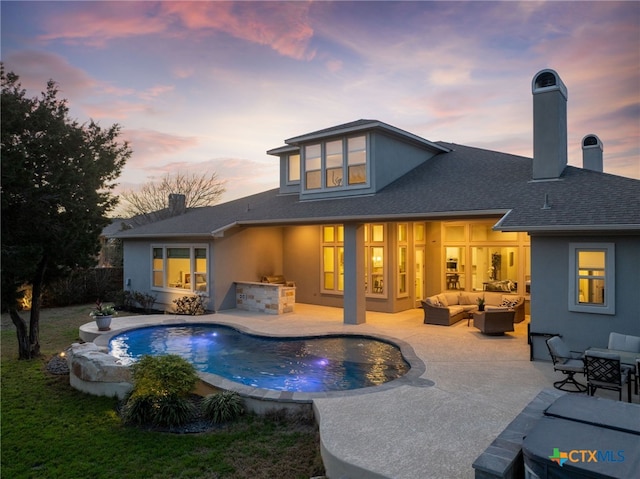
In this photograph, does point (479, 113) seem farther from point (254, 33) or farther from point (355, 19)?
point (254, 33)

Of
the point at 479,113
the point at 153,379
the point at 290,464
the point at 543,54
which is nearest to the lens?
the point at 290,464

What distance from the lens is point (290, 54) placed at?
15.0 m

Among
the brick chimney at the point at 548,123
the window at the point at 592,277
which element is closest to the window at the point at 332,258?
the brick chimney at the point at 548,123

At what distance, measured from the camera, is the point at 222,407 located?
21.9 feet

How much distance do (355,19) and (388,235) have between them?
716 cm

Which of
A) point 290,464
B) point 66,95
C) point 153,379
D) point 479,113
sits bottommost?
point 290,464

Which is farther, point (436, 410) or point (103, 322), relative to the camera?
point (103, 322)

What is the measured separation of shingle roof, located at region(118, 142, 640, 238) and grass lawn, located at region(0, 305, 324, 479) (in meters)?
6.26

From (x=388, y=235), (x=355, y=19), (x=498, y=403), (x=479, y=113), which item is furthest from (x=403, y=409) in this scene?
(x=479, y=113)

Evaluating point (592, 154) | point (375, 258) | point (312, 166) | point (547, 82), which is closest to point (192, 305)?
point (312, 166)

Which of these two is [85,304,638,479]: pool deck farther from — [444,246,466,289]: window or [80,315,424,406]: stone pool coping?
[444,246,466,289]: window

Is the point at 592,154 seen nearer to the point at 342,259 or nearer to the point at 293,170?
the point at 342,259

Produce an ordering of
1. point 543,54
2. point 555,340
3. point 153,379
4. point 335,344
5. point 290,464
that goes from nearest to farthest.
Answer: point 290,464, point 153,379, point 555,340, point 335,344, point 543,54

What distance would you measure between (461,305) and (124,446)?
448 inches
